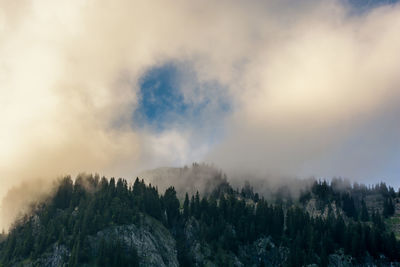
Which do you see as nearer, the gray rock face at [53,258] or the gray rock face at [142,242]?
the gray rock face at [53,258]

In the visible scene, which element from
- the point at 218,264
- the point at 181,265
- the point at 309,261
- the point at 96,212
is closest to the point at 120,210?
the point at 96,212

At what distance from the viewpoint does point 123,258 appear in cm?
17012

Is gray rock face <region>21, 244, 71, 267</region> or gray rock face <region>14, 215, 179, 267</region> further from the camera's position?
gray rock face <region>14, 215, 179, 267</region>

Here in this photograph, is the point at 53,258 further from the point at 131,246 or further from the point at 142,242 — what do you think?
the point at 142,242

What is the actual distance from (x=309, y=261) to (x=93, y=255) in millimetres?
108716

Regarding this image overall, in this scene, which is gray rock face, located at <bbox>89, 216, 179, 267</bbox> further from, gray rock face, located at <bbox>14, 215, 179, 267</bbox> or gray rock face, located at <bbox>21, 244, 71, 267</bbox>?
gray rock face, located at <bbox>21, 244, 71, 267</bbox>

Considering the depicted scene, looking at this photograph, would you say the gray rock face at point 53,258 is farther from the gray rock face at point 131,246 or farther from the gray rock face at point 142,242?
the gray rock face at point 142,242

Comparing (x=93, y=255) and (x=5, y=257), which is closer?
(x=93, y=255)

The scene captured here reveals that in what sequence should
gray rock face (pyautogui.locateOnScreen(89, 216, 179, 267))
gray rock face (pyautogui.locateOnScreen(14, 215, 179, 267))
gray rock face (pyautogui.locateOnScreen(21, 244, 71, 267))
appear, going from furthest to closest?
1. gray rock face (pyautogui.locateOnScreen(89, 216, 179, 267))
2. gray rock face (pyautogui.locateOnScreen(14, 215, 179, 267))
3. gray rock face (pyautogui.locateOnScreen(21, 244, 71, 267))

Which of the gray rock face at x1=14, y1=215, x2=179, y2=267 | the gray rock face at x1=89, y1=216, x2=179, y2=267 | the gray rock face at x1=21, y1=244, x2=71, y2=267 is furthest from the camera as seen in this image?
the gray rock face at x1=89, y1=216, x2=179, y2=267

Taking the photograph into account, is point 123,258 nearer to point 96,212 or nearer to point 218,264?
point 96,212

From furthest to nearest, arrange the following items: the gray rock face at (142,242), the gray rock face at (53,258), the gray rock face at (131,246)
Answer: the gray rock face at (142,242) < the gray rock face at (131,246) < the gray rock face at (53,258)

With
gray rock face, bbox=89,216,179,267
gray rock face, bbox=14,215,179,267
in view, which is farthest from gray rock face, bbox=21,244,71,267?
gray rock face, bbox=89,216,179,267

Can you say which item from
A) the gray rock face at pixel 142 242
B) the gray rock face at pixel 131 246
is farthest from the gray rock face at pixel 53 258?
the gray rock face at pixel 142 242
